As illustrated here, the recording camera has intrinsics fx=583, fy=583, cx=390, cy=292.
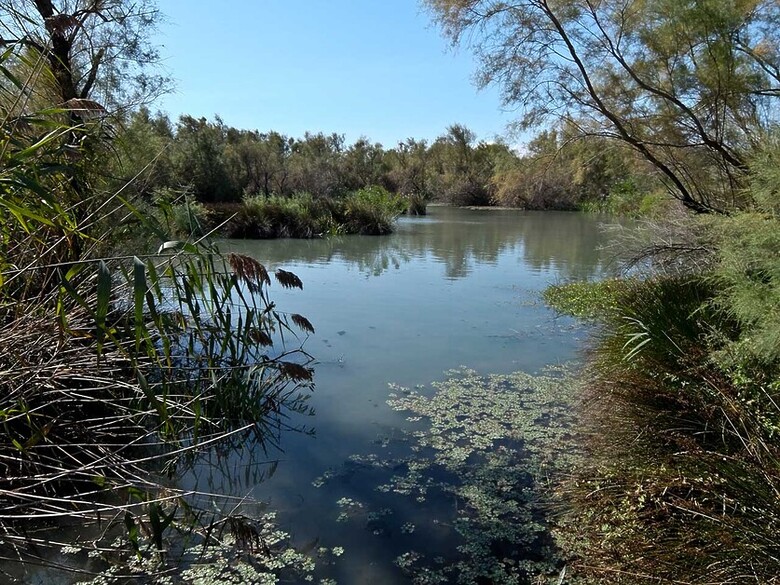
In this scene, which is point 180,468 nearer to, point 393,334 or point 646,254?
point 393,334

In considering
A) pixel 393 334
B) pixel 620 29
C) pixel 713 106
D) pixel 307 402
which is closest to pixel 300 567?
pixel 307 402

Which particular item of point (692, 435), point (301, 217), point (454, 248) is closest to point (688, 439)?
point (692, 435)

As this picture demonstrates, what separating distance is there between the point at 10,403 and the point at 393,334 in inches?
178

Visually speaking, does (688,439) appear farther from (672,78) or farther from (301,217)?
(301,217)

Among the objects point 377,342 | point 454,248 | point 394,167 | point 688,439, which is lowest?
point 377,342

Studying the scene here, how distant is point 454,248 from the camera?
53.1ft

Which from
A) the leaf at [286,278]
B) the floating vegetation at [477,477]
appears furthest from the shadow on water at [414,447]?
the leaf at [286,278]

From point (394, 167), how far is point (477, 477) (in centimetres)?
4222

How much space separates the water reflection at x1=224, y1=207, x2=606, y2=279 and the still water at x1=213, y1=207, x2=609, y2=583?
0.05 metres

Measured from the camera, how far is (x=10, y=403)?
119 inches

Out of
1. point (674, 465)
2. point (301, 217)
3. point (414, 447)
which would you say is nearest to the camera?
point (674, 465)

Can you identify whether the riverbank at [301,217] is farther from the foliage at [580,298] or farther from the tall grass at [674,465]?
the tall grass at [674,465]

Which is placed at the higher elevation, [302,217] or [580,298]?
[302,217]

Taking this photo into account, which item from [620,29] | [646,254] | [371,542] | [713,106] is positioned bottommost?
[371,542]
